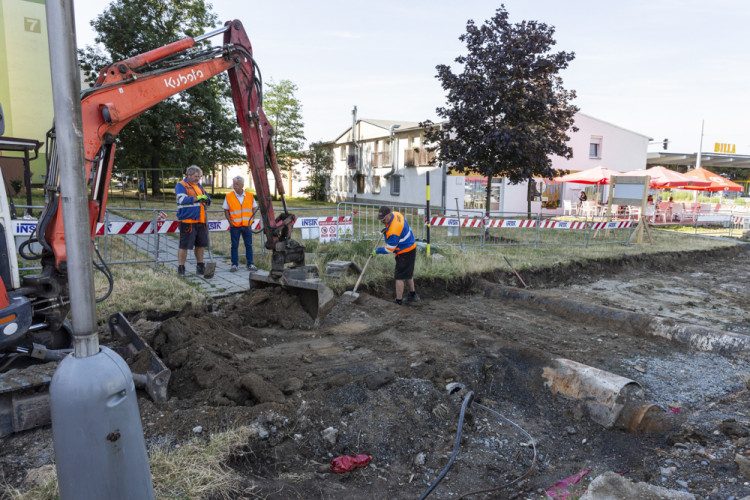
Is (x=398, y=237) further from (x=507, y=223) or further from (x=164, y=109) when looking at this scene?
(x=164, y=109)

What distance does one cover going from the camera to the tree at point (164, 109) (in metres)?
25.0

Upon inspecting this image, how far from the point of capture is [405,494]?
3350 millimetres

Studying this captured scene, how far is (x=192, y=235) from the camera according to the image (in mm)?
8633

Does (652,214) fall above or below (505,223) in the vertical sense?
below

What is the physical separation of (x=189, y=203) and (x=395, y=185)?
2651 cm

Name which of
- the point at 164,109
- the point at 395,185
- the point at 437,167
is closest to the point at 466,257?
the point at 437,167

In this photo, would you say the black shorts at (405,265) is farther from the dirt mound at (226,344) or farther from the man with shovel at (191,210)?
the man with shovel at (191,210)

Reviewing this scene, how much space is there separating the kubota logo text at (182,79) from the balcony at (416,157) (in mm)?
25011

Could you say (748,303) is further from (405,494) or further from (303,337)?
(405,494)

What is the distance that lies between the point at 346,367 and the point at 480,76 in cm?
1144

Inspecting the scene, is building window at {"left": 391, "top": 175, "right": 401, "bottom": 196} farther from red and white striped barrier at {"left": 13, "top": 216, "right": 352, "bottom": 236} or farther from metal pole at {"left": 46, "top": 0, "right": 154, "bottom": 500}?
metal pole at {"left": 46, "top": 0, "right": 154, "bottom": 500}

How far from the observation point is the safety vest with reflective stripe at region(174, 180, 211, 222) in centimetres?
843

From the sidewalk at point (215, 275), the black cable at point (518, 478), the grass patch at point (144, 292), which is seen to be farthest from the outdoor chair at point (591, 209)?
the black cable at point (518, 478)

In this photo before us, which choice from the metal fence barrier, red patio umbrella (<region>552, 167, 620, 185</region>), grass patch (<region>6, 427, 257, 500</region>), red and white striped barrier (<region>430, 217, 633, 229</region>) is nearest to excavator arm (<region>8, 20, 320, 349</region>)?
grass patch (<region>6, 427, 257, 500</region>)
